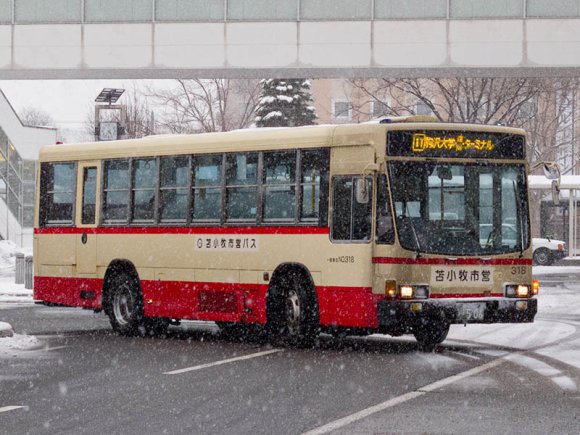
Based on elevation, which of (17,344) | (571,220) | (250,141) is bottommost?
(17,344)

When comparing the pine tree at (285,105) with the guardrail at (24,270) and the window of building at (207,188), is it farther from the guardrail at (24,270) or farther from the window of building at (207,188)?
the window of building at (207,188)

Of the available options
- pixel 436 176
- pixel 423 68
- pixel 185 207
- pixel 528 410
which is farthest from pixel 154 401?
pixel 423 68

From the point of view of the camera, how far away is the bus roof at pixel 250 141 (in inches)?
682

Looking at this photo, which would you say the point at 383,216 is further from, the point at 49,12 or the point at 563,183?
the point at 563,183

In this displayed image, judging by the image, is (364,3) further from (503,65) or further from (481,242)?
(481,242)

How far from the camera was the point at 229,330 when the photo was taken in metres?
21.2

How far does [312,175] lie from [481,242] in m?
2.31

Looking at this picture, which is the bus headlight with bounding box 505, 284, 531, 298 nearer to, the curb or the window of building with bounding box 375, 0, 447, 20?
Answer: the curb

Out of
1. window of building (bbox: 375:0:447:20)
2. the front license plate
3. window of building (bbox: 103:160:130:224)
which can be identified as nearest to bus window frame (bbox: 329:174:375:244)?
the front license plate

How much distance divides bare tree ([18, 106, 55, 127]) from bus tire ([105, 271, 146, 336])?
134 m

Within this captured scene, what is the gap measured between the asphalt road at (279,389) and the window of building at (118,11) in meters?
21.1

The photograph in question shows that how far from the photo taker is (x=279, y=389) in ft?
43.4

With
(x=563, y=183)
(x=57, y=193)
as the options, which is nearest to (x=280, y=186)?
(x=57, y=193)

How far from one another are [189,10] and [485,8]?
8209 mm
